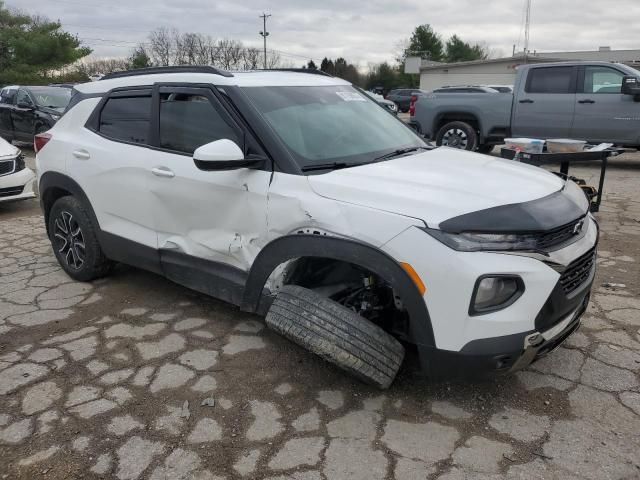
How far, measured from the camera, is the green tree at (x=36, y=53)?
34594 millimetres

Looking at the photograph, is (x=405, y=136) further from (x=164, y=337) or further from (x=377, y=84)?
(x=377, y=84)

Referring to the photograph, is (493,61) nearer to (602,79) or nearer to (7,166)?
(602,79)

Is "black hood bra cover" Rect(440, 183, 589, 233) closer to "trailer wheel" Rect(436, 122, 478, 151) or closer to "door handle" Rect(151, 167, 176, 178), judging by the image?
"door handle" Rect(151, 167, 176, 178)

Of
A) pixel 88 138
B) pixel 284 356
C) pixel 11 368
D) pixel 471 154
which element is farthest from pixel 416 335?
pixel 88 138

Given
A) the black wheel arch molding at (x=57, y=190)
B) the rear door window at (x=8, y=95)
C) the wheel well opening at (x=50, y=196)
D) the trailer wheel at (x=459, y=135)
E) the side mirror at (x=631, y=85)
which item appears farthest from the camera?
the rear door window at (x=8, y=95)

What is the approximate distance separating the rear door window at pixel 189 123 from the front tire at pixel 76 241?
3.79ft

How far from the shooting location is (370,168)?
307 cm

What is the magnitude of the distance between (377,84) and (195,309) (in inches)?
2329

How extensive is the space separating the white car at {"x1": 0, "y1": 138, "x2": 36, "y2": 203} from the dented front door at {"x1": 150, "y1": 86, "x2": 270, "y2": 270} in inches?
176

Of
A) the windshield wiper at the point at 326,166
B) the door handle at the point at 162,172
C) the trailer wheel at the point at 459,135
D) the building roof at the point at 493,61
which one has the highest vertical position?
the building roof at the point at 493,61

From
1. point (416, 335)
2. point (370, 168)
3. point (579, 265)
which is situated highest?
point (370, 168)

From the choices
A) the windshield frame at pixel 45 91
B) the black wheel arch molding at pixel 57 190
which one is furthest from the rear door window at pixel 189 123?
the windshield frame at pixel 45 91

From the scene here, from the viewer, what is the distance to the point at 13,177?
7.22 meters

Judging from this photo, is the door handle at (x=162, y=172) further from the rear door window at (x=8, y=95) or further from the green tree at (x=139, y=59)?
the green tree at (x=139, y=59)
